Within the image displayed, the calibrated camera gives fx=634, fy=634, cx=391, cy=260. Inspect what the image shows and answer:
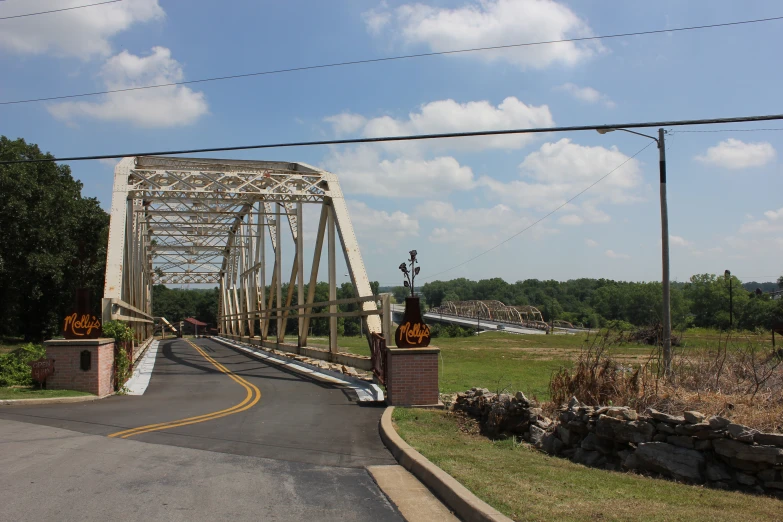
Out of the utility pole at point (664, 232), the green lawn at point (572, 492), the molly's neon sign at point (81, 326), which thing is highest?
the utility pole at point (664, 232)

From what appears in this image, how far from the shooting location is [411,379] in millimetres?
12172

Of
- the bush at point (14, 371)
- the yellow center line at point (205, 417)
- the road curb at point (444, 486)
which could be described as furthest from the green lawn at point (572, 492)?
the bush at point (14, 371)

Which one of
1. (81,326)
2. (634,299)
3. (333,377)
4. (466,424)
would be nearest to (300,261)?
(333,377)

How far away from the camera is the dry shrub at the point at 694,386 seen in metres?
7.86

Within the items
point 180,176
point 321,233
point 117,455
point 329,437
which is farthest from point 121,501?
point 180,176

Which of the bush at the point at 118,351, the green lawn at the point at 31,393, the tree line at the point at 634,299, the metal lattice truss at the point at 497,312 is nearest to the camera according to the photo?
the green lawn at the point at 31,393

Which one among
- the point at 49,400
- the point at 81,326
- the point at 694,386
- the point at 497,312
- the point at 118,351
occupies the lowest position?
the point at 497,312

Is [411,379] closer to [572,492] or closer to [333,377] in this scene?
[333,377]

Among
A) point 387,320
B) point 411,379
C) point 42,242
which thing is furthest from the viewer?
point 42,242

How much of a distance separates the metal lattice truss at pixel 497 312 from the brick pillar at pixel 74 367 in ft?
254

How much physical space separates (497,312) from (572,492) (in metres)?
101

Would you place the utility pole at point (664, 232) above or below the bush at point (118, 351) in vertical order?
above

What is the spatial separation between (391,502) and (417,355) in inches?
261

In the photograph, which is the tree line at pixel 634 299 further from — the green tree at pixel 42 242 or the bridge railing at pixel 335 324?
the green tree at pixel 42 242
